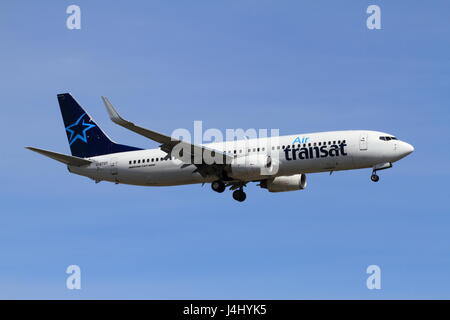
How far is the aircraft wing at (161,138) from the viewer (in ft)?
207

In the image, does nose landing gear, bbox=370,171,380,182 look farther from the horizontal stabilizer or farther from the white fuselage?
the horizontal stabilizer

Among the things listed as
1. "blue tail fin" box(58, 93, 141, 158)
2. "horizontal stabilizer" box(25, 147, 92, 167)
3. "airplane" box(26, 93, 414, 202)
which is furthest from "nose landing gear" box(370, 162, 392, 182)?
"horizontal stabilizer" box(25, 147, 92, 167)

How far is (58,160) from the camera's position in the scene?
74562mm

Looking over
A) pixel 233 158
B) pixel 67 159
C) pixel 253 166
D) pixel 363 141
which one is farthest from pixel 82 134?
pixel 363 141

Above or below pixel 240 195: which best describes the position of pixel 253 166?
above

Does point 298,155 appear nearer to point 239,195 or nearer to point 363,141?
point 363,141

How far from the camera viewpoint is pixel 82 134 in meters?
78.4

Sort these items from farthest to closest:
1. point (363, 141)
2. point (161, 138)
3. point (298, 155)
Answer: point (298, 155), point (363, 141), point (161, 138)

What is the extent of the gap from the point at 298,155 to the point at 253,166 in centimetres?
337

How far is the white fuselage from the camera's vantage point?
6756 cm

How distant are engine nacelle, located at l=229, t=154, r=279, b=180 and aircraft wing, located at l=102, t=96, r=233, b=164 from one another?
0.88m

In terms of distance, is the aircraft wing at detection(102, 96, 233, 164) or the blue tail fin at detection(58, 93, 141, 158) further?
the blue tail fin at detection(58, 93, 141, 158)

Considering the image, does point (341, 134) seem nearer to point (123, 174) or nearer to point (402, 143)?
point (402, 143)

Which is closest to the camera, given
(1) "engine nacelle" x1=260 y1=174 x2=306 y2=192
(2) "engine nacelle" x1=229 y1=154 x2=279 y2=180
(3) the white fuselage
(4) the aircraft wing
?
(4) the aircraft wing
